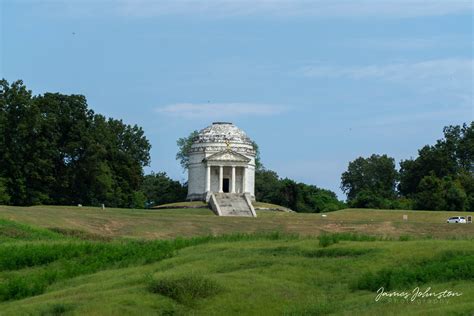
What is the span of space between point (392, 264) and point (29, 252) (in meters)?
13.6

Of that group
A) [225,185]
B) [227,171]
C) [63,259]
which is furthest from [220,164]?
[63,259]

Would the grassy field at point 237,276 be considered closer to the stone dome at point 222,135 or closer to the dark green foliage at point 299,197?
the stone dome at point 222,135

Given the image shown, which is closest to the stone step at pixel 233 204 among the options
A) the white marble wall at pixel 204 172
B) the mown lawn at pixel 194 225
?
the white marble wall at pixel 204 172

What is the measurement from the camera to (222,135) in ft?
338

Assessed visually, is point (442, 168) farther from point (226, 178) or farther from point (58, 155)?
point (58, 155)

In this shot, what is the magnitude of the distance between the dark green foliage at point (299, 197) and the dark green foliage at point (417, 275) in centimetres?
7142

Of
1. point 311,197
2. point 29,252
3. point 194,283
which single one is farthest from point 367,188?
point 194,283

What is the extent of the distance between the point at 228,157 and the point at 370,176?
29.9 meters

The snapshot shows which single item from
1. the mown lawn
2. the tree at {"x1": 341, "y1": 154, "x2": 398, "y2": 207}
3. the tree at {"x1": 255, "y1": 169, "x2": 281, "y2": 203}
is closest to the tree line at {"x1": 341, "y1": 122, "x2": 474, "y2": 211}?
the tree at {"x1": 341, "y1": 154, "x2": 398, "y2": 207}

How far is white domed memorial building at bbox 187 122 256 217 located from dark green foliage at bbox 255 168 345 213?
5907 millimetres

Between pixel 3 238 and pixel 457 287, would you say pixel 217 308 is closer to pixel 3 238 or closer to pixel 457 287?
pixel 457 287

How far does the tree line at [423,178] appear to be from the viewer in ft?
307

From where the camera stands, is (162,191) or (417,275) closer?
(417,275)

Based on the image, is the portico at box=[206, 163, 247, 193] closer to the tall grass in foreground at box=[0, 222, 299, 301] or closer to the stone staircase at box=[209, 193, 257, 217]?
the stone staircase at box=[209, 193, 257, 217]
